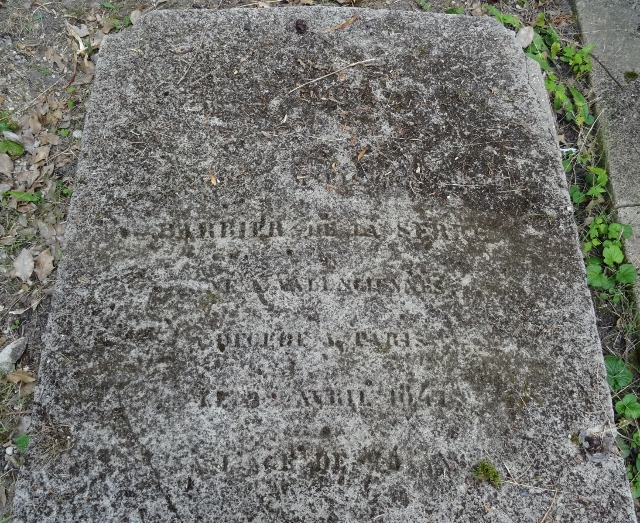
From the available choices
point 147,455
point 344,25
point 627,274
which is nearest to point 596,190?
point 627,274

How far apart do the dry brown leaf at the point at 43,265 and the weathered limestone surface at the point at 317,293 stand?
48 cm

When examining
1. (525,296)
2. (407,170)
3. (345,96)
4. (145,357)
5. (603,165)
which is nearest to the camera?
(145,357)

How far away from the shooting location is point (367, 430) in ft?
5.99

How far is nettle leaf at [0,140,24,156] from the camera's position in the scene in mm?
2648

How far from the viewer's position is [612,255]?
7.91 ft

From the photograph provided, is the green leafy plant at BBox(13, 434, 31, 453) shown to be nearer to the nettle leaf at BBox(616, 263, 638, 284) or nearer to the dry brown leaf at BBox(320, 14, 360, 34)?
the dry brown leaf at BBox(320, 14, 360, 34)

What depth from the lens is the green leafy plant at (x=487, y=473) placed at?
1.78 meters

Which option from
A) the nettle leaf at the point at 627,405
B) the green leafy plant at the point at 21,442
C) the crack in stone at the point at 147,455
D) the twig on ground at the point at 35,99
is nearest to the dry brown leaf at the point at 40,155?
the twig on ground at the point at 35,99

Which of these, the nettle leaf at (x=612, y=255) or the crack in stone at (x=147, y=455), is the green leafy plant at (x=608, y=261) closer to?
the nettle leaf at (x=612, y=255)

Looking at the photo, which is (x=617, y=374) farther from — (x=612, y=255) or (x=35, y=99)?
(x=35, y=99)

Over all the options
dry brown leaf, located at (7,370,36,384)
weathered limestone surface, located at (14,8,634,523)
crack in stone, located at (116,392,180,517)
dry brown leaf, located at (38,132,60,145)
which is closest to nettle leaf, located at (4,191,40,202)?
dry brown leaf, located at (38,132,60,145)

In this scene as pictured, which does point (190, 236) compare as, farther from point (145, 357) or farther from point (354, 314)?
point (354, 314)

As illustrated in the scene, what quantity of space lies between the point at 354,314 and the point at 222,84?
4.02 ft

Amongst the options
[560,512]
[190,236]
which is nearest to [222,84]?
[190,236]
